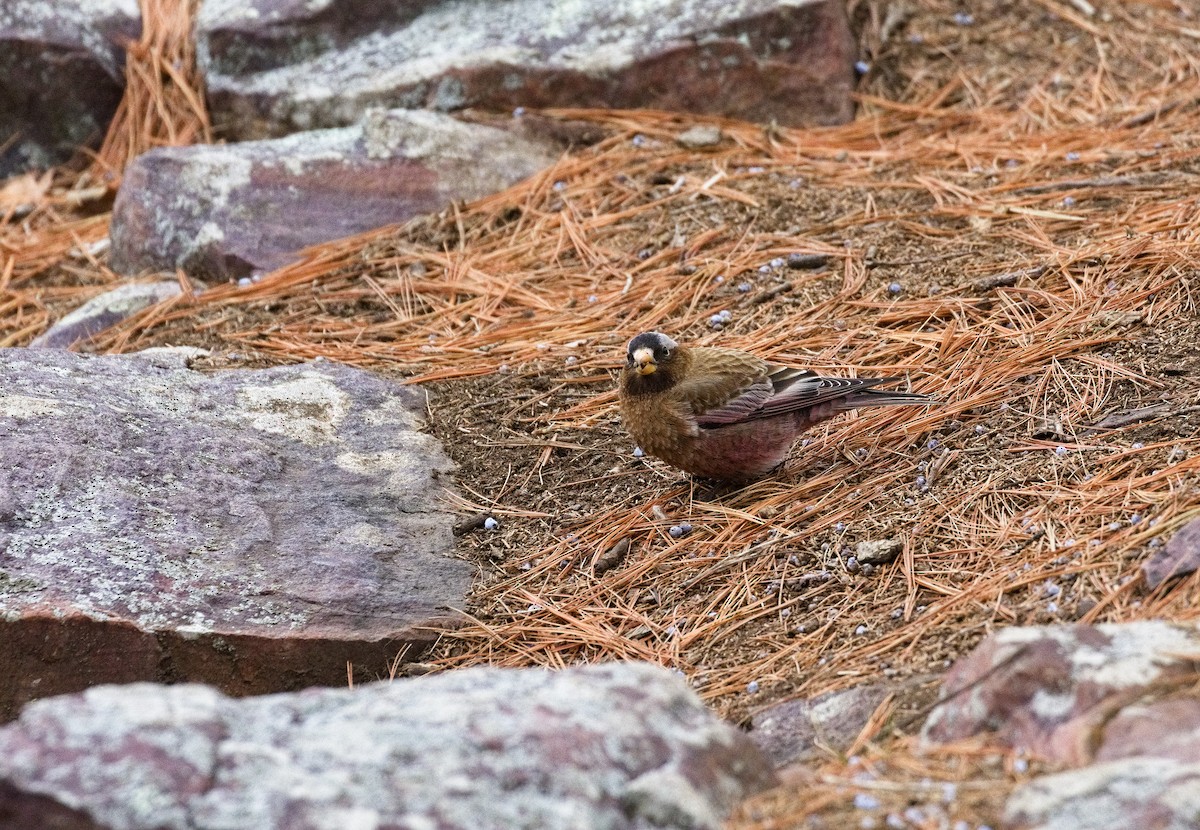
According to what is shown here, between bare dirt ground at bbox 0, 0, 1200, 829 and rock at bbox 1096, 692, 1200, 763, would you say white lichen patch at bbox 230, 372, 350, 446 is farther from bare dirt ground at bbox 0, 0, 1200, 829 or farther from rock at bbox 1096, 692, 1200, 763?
rock at bbox 1096, 692, 1200, 763

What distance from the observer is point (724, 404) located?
16.2 feet

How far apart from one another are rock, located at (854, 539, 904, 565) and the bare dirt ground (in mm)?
31

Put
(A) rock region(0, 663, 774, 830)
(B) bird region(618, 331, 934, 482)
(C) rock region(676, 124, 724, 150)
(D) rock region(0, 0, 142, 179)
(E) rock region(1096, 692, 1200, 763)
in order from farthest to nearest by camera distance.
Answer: (D) rock region(0, 0, 142, 179), (C) rock region(676, 124, 724, 150), (B) bird region(618, 331, 934, 482), (E) rock region(1096, 692, 1200, 763), (A) rock region(0, 663, 774, 830)

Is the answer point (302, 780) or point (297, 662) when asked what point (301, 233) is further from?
point (302, 780)

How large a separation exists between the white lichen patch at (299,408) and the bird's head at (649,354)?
50.8 inches

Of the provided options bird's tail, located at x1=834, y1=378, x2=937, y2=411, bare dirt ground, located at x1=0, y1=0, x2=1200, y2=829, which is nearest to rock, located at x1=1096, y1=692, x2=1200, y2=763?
bare dirt ground, located at x1=0, y1=0, x2=1200, y2=829

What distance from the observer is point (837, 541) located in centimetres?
439

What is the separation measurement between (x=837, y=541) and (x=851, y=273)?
195 centimetres

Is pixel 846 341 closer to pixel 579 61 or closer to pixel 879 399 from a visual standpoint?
pixel 879 399

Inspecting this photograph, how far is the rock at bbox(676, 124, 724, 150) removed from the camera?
23.7 feet

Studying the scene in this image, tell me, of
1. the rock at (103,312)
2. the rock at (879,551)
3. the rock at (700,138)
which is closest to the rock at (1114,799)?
the rock at (879,551)

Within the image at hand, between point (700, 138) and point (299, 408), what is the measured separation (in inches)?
116

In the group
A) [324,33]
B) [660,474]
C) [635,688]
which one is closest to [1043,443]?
[660,474]

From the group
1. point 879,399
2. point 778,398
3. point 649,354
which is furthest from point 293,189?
point 879,399
